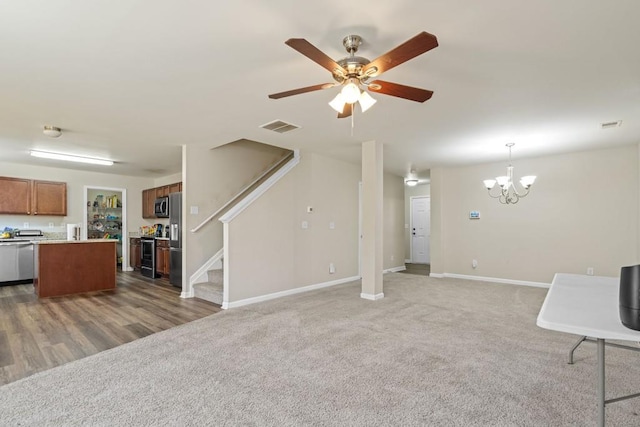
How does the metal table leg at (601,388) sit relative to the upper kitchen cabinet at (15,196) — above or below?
below

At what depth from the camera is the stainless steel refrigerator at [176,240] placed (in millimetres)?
5625

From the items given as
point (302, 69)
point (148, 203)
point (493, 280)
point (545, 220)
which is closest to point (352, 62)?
point (302, 69)

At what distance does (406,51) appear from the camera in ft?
5.91

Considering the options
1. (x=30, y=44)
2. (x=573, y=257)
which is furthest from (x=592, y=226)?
(x=30, y=44)

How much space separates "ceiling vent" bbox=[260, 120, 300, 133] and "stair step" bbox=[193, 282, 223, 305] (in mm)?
2334

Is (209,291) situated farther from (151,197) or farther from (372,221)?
(151,197)

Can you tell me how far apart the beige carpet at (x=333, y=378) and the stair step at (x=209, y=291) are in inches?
31.4

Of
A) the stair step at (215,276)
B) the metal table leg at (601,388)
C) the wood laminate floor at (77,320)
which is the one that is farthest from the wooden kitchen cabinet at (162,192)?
the metal table leg at (601,388)

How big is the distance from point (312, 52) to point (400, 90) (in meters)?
0.79

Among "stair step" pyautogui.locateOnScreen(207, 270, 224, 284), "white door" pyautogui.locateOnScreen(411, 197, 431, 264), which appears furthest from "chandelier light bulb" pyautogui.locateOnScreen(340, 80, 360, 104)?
"white door" pyautogui.locateOnScreen(411, 197, 431, 264)

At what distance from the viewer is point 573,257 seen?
5398 millimetres

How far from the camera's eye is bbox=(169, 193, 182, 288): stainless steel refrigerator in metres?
5.62

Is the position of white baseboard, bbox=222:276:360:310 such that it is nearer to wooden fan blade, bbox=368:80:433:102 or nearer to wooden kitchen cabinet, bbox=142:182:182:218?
wooden fan blade, bbox=368:80:433:102

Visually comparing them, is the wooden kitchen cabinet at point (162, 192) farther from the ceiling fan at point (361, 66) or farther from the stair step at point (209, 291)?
the ceiling fan at point (361, 66)
